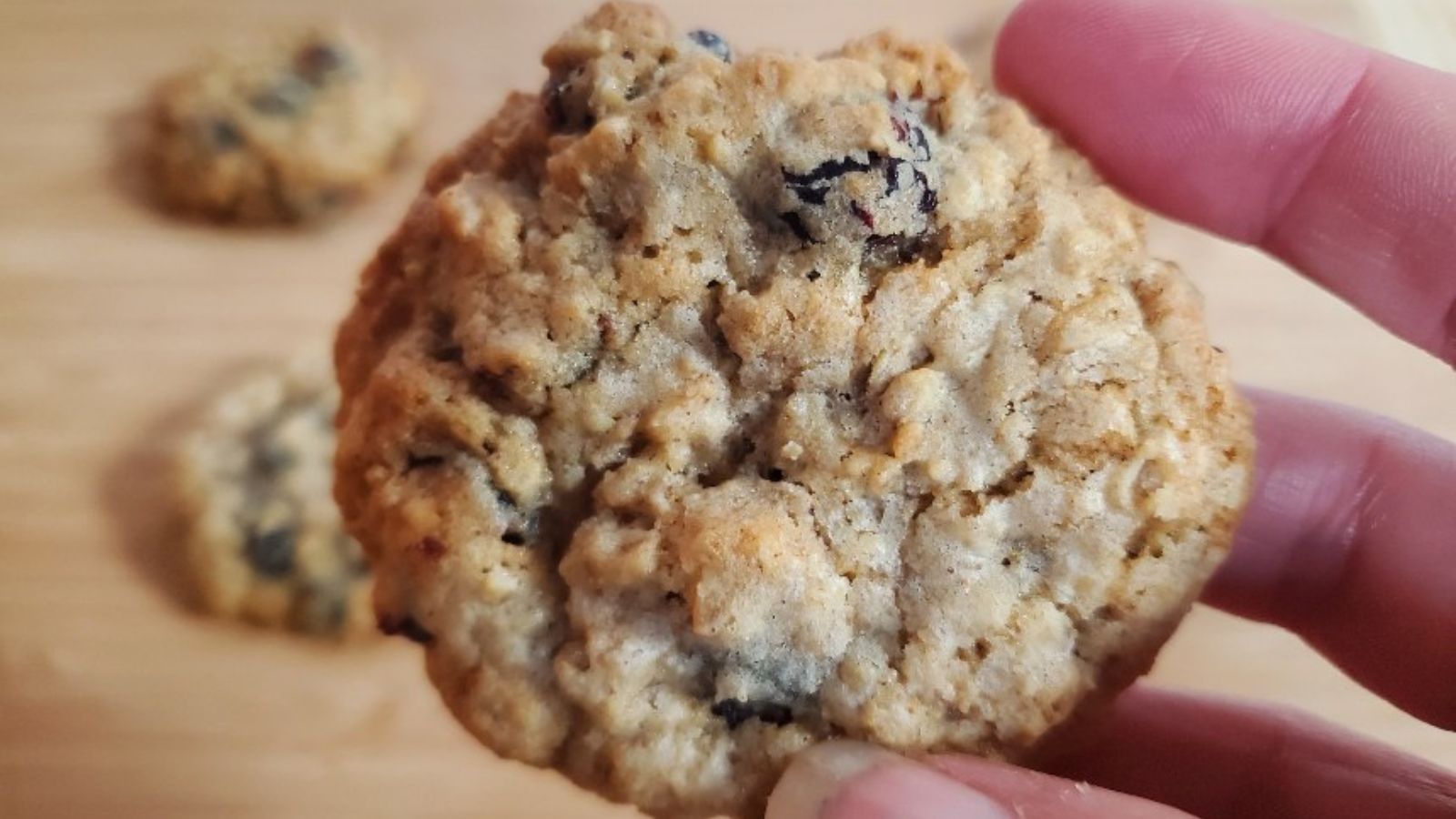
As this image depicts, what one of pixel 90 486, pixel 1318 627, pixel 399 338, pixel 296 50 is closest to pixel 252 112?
pixel 296 50

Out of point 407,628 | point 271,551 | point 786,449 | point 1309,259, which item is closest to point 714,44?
point 786,449

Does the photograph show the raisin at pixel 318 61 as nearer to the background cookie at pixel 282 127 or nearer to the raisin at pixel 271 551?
the background cookie at pixel 282 127

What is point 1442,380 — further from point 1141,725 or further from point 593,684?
point 593,684

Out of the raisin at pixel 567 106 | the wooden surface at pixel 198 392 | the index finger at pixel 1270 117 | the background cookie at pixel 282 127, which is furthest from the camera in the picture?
the background cookie at pixel 282 127

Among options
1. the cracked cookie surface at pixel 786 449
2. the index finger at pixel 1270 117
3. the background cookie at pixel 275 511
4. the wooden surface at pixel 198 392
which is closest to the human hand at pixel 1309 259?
the index finger at pixel 1270 117

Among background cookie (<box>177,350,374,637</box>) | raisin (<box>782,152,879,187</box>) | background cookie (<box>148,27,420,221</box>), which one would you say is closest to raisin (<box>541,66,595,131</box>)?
raisin (<box>782,152,879,187</box>)

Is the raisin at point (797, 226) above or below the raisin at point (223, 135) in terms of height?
below

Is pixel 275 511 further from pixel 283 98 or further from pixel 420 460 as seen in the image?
pixel 420 460
